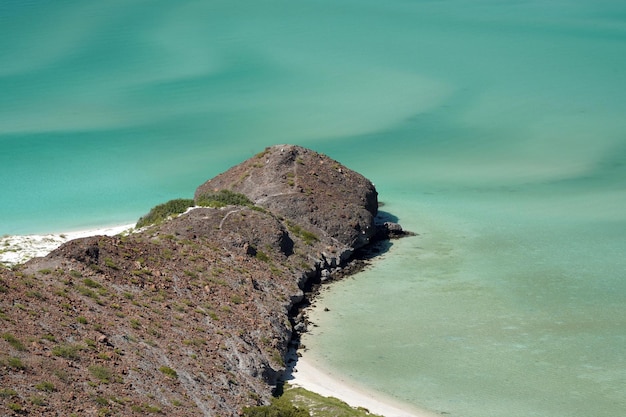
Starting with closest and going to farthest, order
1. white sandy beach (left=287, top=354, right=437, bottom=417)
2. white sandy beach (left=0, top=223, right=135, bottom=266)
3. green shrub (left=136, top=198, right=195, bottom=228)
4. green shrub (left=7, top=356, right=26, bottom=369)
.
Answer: green shrub (left=7, top=356, right=26, bottom=369) < white sandy beach (left=287, top=354, right=437, bottom=417) < white sandy beach (left=0, top=223, right=135, bottom=266) < green shrub (left=136, top=198, right=195, bottom=228)

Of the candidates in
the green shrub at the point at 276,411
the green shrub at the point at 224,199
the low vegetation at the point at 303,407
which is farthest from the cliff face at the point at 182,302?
the green shrub at the point at 224,199

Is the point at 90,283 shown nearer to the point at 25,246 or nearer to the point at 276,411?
the point at 276,411

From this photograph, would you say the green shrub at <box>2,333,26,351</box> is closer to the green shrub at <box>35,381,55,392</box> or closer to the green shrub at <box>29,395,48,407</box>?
the green shrub at <box>35,381,55,392</box>

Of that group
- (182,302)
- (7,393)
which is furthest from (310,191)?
(7,393)

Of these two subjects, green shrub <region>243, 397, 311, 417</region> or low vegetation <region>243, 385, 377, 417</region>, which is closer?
green shrub <region>243, 397, 311, 417</region>

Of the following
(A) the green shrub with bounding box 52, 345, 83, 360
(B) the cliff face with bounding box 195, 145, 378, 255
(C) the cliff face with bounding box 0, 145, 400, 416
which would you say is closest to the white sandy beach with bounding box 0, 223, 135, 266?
(C) the cliff face with bounding box 0, 145, 400, 416
